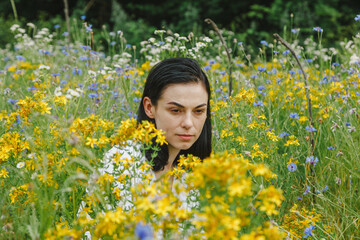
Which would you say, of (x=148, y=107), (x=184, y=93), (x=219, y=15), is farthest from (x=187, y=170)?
(x=219, y=15)

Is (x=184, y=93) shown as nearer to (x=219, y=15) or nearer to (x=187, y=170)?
(x=187, y=170)

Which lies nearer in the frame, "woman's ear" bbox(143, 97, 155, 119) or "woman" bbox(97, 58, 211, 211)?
"woman" bbox(97, 58, 211, 211)

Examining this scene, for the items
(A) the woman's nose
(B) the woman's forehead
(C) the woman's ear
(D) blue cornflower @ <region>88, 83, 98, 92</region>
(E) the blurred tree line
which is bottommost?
(E) the blurred tree line

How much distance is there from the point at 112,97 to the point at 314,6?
7.77 meters

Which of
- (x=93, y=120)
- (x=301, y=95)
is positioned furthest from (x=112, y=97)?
(x=93, y=120)

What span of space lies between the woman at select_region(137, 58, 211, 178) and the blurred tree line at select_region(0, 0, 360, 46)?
5935 millimetres

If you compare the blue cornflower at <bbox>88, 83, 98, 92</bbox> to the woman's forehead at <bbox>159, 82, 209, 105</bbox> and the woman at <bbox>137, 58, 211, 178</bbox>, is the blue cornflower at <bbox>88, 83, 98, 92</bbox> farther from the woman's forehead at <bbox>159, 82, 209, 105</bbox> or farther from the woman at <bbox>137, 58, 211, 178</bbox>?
the woman's forehead at <bbox>159, 82, 209, 105</bbox>

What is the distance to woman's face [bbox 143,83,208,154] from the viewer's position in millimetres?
2121

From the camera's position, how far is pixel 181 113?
214 cm

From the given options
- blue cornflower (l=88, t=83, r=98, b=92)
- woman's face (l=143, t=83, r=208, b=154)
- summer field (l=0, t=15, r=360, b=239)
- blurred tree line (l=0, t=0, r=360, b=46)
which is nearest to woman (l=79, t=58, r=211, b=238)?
woman's face (l=143, t=83, r=208, b=154)

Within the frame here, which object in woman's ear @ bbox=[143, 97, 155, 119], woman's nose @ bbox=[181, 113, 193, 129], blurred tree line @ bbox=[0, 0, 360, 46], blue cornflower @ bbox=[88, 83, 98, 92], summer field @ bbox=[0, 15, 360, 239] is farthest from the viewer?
blurred tree line @ bbox=[0, 0, 360, 46]

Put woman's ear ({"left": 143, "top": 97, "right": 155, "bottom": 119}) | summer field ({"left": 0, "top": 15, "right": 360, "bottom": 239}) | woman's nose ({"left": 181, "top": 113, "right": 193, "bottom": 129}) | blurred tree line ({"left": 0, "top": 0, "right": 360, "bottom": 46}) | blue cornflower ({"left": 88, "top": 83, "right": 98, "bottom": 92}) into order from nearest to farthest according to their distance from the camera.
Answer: summer field ({"left": 0, "top": 15, "right": 360, "bottom": 239}), woman's nose ({"left": 181, "top": 113, "right": 193, "bottom": 129}), woman's ear ({"left": 143, "top": 97, "right": 155, "bottom": 119}), blue cornflower ({"left": 88, "top": 83, "right": 98, "bottom": 92}), blurred tree line ({"left": 0, "top": 0, "right": 360, "bottom": 46})

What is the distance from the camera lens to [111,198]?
1.76 metres

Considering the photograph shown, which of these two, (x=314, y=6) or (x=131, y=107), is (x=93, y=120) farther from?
(x=314, y=6)
